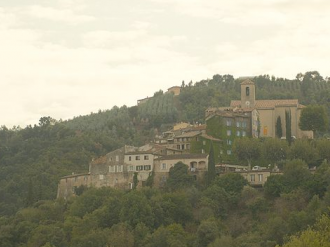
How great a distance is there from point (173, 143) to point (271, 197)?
18072mm

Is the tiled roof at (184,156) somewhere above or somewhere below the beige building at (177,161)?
above

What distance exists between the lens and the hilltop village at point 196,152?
92625mm

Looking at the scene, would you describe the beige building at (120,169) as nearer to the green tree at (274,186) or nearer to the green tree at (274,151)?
the green tree at (274,151)

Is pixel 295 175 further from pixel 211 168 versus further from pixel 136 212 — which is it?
pixel 136 212

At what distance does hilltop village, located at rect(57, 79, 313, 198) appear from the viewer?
92.6 metres

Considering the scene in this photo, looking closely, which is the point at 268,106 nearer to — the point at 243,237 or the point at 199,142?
the point at 199,142

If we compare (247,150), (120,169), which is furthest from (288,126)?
(120,169)

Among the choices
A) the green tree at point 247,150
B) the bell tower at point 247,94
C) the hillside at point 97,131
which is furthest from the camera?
the hillside at point 97,131

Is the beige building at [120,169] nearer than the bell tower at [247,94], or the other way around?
the beige building at [120,169]

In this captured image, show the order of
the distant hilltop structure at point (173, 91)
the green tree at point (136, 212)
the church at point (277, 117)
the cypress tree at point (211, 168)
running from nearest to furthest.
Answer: the green tree at point (136, 212), the cypress tree at point (211, 168), the church at point (277, 117), the distant hilltop structure at point (173, 91)

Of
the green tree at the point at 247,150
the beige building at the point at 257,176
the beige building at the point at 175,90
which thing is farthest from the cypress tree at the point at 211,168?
the beige building at the point at 175,90

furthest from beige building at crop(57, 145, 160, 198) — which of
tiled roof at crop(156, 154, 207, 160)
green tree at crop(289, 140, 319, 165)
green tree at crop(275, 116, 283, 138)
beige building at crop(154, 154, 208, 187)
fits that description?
green tree at crop(275, 116, 283, 138)

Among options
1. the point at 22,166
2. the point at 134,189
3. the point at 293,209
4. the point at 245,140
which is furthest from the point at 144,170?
the point at 22,166

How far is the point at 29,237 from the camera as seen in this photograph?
8725 centimetres
